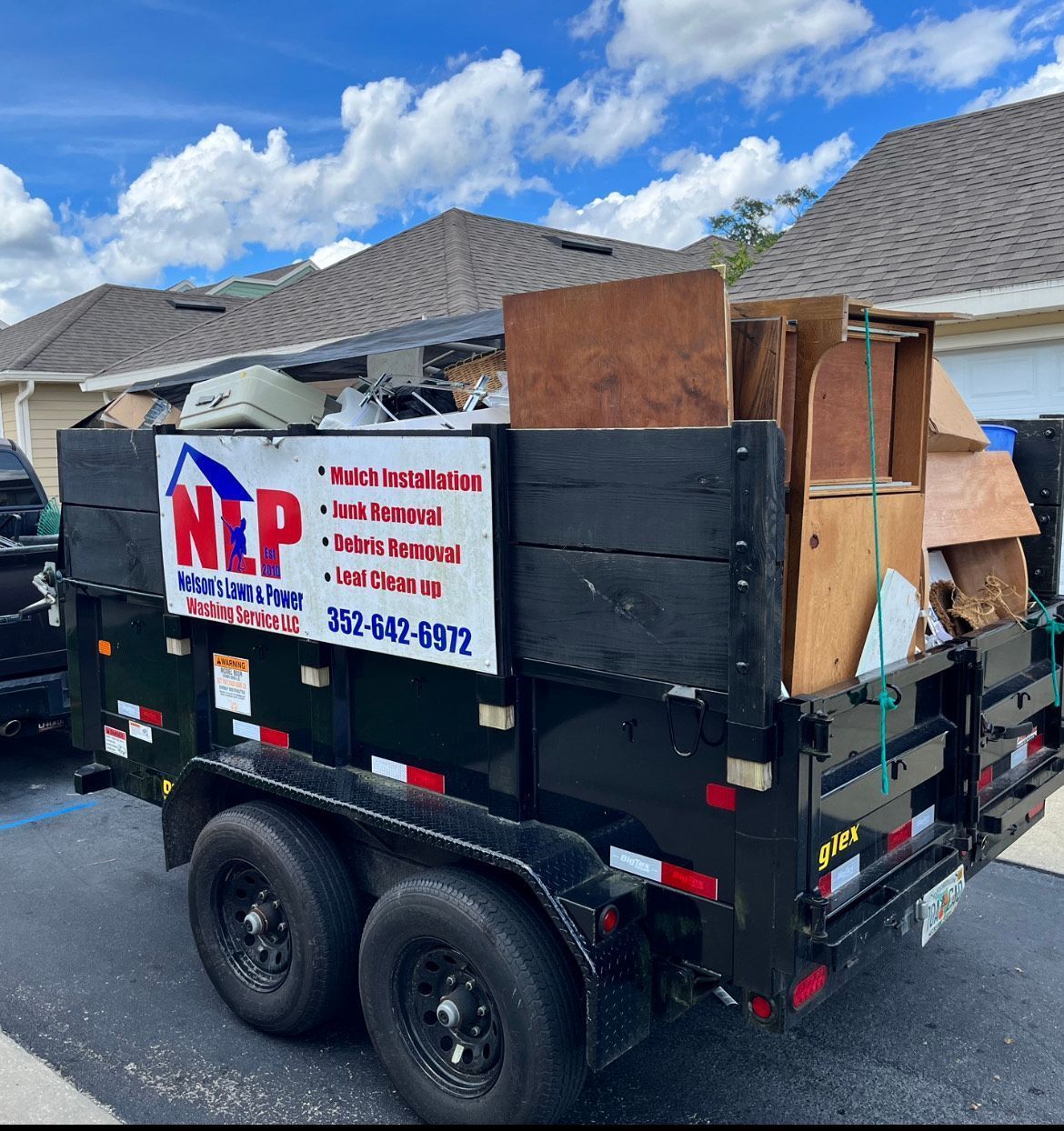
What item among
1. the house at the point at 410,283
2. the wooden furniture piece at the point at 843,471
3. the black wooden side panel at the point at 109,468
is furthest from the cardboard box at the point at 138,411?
the house at the point at 410,283

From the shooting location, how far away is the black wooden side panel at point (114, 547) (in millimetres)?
3998

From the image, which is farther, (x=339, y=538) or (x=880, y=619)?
(x=339, y=538)

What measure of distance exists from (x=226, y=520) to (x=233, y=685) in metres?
0.66

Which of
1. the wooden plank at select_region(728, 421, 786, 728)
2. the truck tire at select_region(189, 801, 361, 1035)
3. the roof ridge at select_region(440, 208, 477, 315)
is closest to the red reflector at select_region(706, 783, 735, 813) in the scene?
the wooden plank at select_region(728, 421, 786, 728)

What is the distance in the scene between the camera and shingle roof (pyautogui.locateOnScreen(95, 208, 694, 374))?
12.5m

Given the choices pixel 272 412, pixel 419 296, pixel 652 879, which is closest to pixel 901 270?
pixel 419 296

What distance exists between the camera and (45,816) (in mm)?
5977

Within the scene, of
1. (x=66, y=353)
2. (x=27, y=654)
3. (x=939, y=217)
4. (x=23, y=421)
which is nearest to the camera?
(x=27, y=654)

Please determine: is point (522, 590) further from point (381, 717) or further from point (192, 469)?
point (192, 469)

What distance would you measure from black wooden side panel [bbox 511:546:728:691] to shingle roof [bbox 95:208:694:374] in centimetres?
906

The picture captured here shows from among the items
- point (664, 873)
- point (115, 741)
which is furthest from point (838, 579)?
point (115, 741)

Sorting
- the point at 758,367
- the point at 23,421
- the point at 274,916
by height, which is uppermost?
the point at 23,421

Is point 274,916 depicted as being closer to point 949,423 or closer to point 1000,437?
point 949,423

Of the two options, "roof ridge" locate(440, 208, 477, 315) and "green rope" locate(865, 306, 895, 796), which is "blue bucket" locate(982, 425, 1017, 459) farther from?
"roof ridge" locate(440, 208, 477, 315)
